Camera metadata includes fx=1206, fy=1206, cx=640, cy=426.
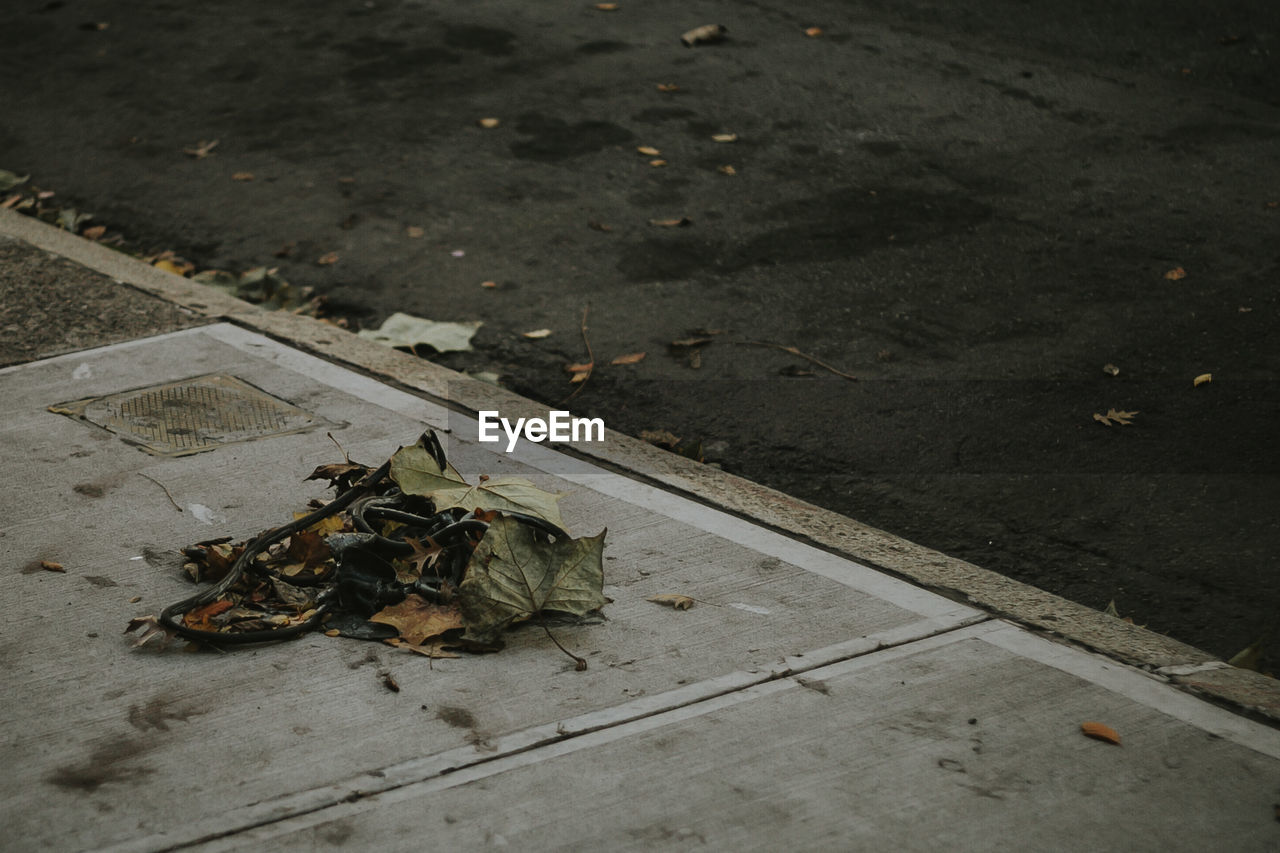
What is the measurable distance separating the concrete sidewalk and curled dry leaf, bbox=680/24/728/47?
19.6 feet

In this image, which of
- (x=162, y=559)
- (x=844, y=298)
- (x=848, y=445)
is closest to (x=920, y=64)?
(x=844, y=298)

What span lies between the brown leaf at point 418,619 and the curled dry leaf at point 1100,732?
1.42 meters

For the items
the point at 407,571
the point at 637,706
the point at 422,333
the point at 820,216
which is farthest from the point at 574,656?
the point at 820,216

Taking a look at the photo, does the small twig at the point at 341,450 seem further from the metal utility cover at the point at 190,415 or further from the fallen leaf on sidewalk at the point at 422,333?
the fallen leaf on sidewalk at the point at 422,333

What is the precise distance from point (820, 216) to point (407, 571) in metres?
3.74

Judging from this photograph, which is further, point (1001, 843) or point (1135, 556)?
point (1135, 556)

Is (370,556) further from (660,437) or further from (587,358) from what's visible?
(587,358)

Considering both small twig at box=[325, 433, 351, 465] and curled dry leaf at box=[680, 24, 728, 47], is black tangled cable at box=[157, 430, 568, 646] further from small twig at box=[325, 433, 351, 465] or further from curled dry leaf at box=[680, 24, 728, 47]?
curled dry leaf at box=[680, 24, 728, 47]

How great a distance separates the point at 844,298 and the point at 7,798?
392cm

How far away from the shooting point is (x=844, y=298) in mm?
5352

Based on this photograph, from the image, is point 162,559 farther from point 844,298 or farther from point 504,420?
point 844,298

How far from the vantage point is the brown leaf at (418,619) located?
2.84m

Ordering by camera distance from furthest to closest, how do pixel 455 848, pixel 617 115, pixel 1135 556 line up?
1. pixel 617 115
2. pixel 1135 556
3. pixel 455 848

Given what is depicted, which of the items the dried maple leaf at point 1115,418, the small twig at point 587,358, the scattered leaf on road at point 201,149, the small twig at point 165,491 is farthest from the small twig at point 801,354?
the scattered leaf on road at point 201,149
